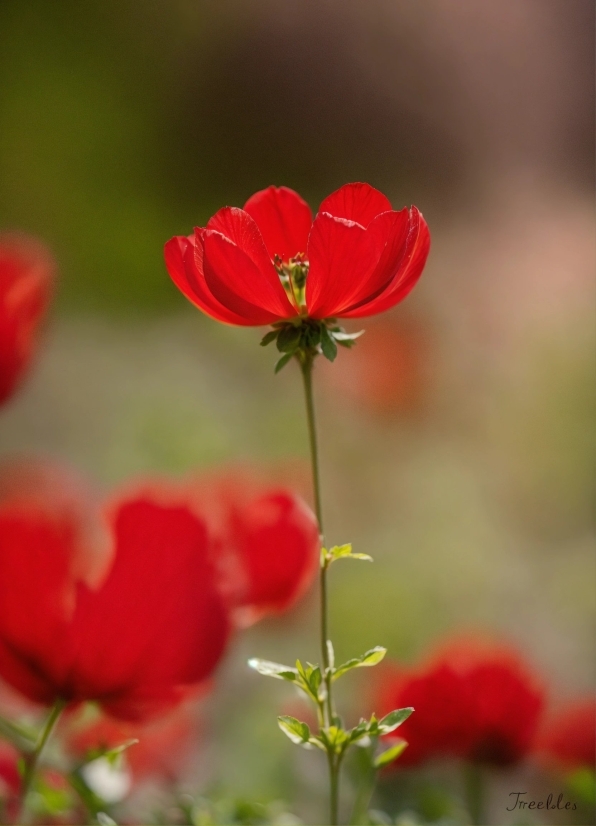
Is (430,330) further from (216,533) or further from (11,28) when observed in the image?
(216,533)

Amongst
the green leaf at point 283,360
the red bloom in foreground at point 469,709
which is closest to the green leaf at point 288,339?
the green leaf at point 283,360

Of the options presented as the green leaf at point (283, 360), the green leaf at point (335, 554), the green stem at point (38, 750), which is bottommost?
the green stem at point (38, 750)

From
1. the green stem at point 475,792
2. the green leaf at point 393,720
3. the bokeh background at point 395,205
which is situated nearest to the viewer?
the green leaf at point 393,720

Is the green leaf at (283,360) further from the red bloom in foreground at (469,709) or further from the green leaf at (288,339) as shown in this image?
the red bloom in foreground at (469,709)

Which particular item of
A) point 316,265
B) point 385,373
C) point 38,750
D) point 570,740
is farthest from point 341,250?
point 385,373

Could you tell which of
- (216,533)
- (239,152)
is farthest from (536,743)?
(239,152)

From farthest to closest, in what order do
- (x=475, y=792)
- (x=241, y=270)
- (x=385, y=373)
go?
1. (x=385, y=373)
2. (x=475, y=792)
3. (x=241, y=270)

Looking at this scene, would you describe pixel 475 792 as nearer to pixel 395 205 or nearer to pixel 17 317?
pixel 17 317

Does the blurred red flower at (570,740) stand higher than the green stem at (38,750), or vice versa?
the green stem at (38,750)

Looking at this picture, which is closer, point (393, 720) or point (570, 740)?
point (393, 720)
